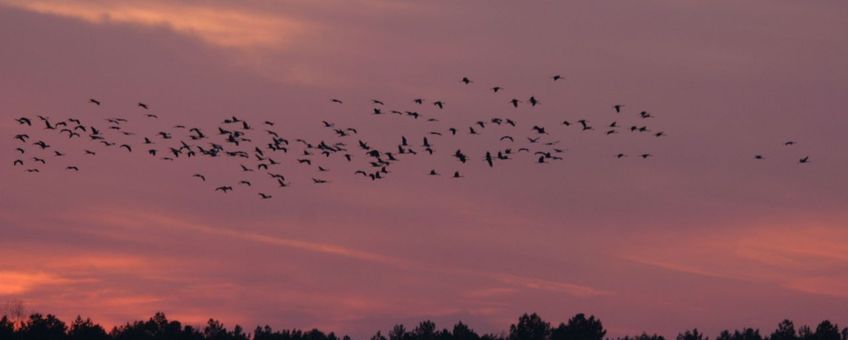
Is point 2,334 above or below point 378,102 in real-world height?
above

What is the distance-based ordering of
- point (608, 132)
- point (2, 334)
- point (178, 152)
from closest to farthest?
point (608, 132)
point (178, 152)
point (2, 334)

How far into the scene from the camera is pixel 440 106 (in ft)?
297

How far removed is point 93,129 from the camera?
95188mm

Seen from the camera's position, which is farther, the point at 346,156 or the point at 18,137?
the point at 18,137

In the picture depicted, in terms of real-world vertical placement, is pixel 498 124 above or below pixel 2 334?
below

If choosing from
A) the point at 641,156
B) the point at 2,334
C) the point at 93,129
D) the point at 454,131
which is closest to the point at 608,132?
the point at 641,156

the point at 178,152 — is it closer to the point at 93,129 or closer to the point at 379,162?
the point at 93,129

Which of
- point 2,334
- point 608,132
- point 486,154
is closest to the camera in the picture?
point 486,154

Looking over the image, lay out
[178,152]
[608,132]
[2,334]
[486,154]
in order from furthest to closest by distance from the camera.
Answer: [2,334] → [178,152] → [608,132] → [486,154]

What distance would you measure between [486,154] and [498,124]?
6544 millimetres

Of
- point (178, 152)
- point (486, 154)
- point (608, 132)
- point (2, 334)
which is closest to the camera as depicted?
point (486, 154)

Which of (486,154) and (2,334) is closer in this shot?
(486,154)

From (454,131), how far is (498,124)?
4164 millimetres

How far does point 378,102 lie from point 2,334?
121 meters
